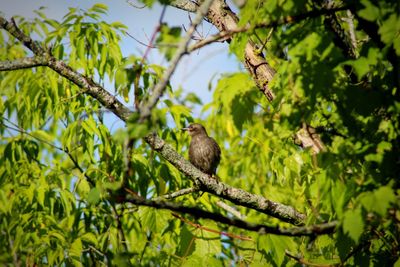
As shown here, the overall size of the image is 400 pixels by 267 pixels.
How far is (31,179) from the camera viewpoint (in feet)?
19.4

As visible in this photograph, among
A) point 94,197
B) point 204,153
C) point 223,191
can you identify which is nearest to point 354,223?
point 94,197

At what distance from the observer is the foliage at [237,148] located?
2.66m

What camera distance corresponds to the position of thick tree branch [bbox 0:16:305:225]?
4160mm

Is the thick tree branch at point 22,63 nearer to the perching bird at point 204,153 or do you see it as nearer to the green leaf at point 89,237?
the green leaf at point 89,237

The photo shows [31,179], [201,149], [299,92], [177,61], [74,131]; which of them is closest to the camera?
[177,61]

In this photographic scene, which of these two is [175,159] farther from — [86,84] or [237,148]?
[237,148]

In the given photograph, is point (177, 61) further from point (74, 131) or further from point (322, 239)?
point (74, 131)

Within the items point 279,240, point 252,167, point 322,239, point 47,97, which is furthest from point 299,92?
point 252,167

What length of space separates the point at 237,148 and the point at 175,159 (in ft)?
10.2

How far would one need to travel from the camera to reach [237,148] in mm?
7363

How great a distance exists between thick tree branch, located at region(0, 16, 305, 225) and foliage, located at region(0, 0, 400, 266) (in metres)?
0.16

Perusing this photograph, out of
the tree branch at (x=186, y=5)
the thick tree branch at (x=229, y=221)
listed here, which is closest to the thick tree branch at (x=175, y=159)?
the thick tree branch at (x=229, y=221)

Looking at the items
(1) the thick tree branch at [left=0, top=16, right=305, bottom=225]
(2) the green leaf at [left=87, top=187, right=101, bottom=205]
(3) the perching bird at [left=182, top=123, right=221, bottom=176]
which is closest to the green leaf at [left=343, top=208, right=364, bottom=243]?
(2) the green leaf at [left=87, top=187, right=101, bottom=205]

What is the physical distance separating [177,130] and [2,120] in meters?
2.16
